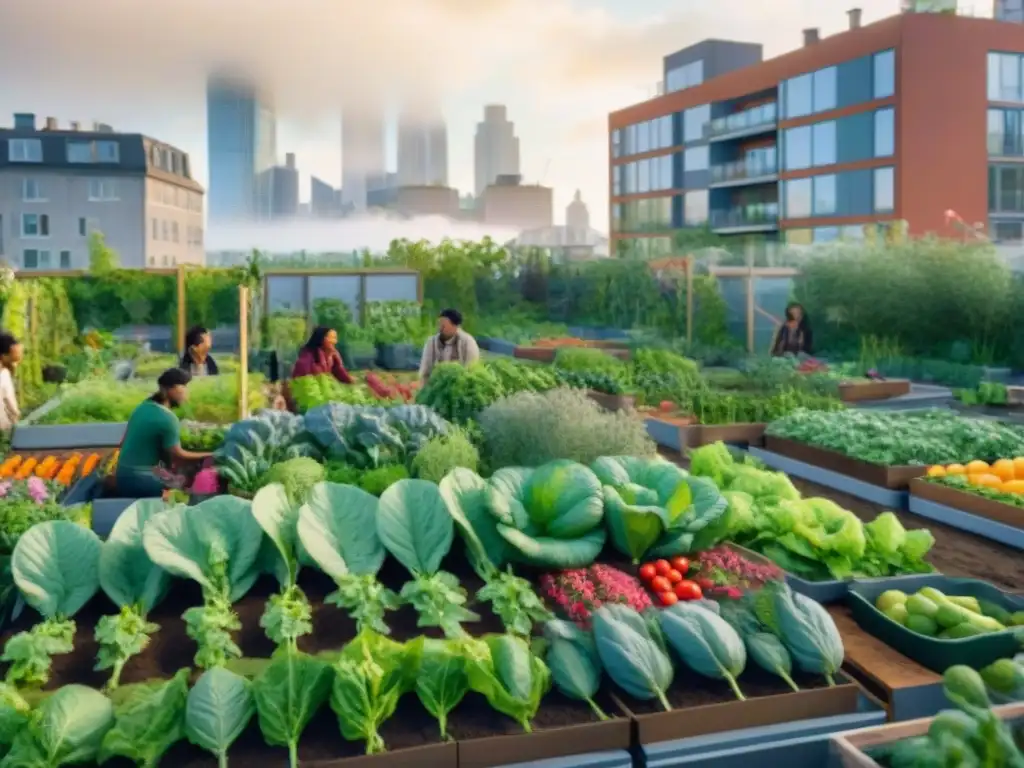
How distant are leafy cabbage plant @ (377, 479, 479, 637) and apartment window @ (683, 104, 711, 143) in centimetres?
3966

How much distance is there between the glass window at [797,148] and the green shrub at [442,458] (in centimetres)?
3157

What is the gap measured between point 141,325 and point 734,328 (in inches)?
427

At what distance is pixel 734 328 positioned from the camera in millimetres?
18953

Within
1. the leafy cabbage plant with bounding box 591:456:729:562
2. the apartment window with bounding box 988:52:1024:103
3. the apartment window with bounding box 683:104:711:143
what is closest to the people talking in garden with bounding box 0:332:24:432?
the leafy cabbage plant with bounding box 591:456:729:562

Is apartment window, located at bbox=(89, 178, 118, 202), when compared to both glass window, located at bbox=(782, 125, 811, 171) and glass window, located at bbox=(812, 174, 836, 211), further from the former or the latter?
glass window, located at bbox=(812, 174, 836, 211)

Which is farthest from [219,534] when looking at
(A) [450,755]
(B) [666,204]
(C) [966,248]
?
(B) [666,204]

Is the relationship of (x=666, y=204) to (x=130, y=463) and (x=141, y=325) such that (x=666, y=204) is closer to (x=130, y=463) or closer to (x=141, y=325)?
(x=141, y=325)

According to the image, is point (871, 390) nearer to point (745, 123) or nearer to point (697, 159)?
point (745, 123)

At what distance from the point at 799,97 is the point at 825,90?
1711mm

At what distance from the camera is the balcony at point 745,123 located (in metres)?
37.2

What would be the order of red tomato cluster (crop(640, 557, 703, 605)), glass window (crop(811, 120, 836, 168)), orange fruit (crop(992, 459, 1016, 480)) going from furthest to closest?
glass window (crop(811, 120, 836, 168)), orange fruit (crop(992, 459, 1016, 480)), red tomato cluster (crop(640, 557, 703, 605))

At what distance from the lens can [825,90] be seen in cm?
A: 3328

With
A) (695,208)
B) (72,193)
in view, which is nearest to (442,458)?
(695,208)

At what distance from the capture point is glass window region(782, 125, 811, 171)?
3478 cm
